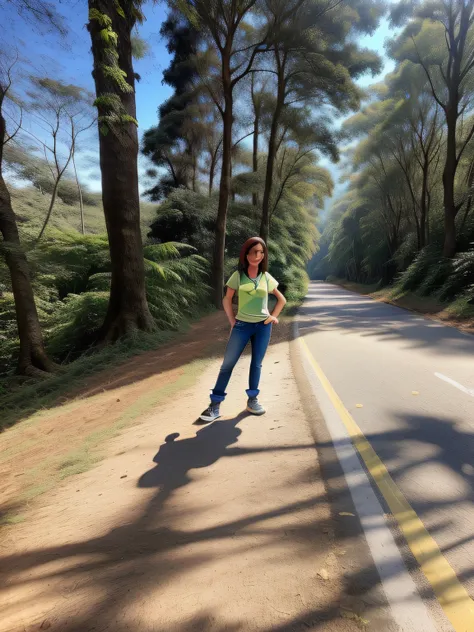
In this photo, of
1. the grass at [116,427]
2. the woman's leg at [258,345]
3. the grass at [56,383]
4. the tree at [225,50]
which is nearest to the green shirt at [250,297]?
the woman's leg at [258,345]

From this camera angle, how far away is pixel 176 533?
2.18 metres

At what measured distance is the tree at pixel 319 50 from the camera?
1415 cm

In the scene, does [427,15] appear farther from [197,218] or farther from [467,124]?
[197,218]

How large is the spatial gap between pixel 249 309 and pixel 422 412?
2.23 meters

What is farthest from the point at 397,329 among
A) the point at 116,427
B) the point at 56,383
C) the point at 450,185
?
the point at 450,185

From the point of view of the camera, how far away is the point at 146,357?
766 centimetres

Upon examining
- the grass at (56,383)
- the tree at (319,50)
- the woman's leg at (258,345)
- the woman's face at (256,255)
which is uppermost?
the tree at (319,50)

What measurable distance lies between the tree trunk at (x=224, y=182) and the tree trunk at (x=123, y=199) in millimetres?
5874

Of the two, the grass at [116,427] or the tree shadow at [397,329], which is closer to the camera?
the grass at [116,427]

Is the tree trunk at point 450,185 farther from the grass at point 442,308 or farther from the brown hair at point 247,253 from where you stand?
the brown hair at point 247,253

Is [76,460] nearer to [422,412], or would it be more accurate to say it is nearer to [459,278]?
[422,412]

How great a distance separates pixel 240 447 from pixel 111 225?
6848mm

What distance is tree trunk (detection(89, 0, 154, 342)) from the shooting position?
804 centimetres

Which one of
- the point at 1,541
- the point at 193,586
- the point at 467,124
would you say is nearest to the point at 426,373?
the point at 193,586
